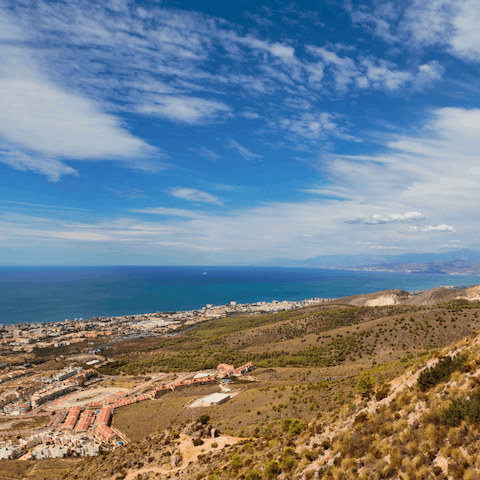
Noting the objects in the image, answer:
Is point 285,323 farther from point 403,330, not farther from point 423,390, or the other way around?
point 423,390

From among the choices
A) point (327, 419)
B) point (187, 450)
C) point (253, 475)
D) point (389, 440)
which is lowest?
point (187, 450)

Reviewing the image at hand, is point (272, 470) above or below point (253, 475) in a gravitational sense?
above

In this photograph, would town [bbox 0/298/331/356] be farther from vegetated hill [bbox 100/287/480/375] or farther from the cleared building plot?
the cleared building plot

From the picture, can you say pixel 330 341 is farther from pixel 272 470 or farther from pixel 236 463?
pixel 272 470

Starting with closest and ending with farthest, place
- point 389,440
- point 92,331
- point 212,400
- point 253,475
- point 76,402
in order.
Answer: point 389,440 → point 253,475 → point 212,400 → point 76,402 → point 92,331

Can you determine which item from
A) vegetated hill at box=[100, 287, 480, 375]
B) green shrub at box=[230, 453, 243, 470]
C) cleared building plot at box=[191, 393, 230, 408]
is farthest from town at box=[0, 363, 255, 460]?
green shrub at box=[230, 453, 243, 470]

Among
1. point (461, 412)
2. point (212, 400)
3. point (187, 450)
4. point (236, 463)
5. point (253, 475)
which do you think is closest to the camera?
point (461, 412)

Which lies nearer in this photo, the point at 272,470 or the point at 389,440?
the point at 389,440

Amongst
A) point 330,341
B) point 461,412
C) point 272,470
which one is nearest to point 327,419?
point 272,470
